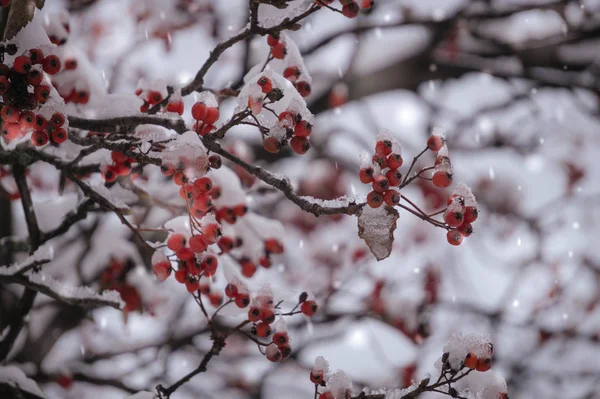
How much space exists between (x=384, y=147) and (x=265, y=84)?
0.42 m

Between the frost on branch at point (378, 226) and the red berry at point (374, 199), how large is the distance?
16mm

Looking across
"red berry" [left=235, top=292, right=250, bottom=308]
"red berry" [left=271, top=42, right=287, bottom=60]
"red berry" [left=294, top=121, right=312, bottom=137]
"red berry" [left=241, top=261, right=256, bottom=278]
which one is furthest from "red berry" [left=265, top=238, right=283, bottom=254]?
"red berry" [left=294, top=121, right=312, bottom=137]

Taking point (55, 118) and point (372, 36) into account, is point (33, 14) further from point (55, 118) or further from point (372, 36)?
point (372, 36)

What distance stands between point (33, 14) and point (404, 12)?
4642 millimetres

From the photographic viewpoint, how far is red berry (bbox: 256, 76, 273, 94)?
1498 millimetres

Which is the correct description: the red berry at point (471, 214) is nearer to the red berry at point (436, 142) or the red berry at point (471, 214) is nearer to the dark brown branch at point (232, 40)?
the red berry at point (436, 142)

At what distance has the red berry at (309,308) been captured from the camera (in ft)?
6.61

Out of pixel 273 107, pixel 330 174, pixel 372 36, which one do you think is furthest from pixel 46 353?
pixel 330 174

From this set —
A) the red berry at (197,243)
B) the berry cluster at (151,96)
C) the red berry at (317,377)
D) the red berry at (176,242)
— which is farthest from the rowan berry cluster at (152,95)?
the red berry at (317,377)

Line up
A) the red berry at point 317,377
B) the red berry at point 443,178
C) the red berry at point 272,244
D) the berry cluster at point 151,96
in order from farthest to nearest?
the red berry at point 272,244 → the berry cluster at point 151,96 → the red berry at point 317,377 → the red berry at point 443,178

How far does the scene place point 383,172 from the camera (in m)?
1.52

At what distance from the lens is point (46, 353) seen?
4.16 meters

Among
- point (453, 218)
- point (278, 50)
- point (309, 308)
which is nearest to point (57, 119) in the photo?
point (278, 50)

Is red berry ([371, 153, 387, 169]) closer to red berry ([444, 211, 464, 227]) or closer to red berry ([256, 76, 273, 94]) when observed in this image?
red berry ([444, 211, 464, 227])
